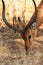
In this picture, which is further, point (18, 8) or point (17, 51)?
point (18, 8)

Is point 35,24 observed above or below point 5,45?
above

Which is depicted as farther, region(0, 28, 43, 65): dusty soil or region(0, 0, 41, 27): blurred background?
region(0, 0, 41, 27): blurred background

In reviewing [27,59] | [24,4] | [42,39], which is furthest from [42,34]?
[24,4]

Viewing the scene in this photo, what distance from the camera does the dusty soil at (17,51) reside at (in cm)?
463

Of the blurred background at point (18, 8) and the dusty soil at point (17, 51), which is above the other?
the blurred background at point (18, 8)

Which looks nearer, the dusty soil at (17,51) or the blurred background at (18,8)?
the dusty soil at (17,51)

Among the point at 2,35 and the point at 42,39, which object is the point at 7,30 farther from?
the point at 42,39

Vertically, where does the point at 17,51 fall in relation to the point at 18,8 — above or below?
below

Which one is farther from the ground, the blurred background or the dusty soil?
the blurred background

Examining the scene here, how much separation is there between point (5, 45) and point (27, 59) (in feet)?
2.68

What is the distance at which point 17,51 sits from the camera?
499 cm

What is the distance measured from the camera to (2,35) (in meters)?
5.79

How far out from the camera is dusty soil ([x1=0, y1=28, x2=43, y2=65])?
4633 mm

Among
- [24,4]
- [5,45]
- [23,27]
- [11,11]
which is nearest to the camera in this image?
[23,27]
